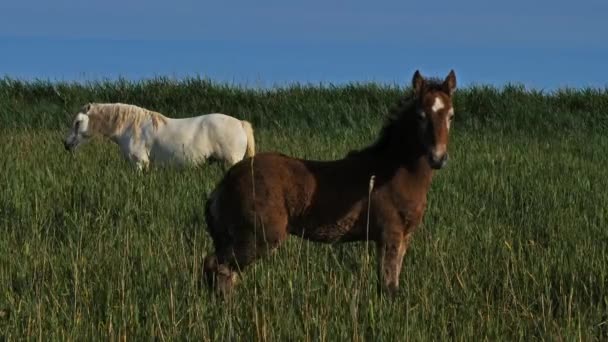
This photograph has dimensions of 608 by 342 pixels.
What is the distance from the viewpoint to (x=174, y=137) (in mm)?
11375

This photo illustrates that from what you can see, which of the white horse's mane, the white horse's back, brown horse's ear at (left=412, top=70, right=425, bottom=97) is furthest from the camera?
the white horse's mane

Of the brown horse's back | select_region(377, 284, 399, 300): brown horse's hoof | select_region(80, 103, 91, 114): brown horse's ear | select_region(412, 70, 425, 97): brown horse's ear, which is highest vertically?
select_region(80, 103, 91, 114): brown horse's ear

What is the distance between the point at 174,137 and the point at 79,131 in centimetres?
166

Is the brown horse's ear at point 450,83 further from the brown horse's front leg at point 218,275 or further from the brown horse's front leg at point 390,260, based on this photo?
the brown horse's front leg at point 218,275

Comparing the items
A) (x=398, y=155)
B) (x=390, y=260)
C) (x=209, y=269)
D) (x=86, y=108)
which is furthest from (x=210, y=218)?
(x=86, y=108)

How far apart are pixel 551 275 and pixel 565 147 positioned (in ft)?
29.7

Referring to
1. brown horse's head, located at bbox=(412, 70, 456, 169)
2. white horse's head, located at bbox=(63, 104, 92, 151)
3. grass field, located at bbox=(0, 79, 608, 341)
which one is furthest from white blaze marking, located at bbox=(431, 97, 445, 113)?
white horse's head, located at bbox=(63, 104, 92, 151)

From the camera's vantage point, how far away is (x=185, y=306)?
4.75m

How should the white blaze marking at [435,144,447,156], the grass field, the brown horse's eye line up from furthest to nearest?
the brown horse's eye < the white blaze marking at [435,144,447,156] < the grass field

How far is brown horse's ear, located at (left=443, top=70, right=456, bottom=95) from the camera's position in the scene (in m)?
6.07

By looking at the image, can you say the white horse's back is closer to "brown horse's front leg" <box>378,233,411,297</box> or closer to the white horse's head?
the white horse's head

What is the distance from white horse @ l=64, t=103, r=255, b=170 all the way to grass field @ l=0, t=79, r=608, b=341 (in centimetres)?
32

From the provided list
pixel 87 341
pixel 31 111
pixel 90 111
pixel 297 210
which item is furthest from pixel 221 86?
pixel 87 341

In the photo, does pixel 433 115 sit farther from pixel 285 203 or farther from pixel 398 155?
pixel 285 203
